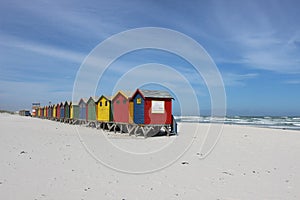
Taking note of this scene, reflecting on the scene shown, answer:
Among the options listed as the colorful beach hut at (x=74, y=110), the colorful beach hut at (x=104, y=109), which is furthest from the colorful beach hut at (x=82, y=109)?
the colorful beach hut at (x=104, y=109)

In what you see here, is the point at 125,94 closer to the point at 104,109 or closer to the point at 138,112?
the point at 138,112

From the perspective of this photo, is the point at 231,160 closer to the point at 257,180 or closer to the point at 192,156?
the point at 192,156

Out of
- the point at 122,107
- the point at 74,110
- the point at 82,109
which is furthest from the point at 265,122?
the point at 122,107

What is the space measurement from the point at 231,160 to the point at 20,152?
26.8 ft

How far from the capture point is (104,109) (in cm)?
2555

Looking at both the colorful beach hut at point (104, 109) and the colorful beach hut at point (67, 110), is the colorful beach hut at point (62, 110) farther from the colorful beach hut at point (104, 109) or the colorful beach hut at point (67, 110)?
the colorful beach hut at point (104, 109)

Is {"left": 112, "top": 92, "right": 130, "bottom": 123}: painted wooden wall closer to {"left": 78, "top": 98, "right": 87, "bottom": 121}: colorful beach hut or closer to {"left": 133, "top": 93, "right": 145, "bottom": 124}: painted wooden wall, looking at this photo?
{"left": 133, "top": 93, "right": 145, "bottom": 124}: painted wooden wall

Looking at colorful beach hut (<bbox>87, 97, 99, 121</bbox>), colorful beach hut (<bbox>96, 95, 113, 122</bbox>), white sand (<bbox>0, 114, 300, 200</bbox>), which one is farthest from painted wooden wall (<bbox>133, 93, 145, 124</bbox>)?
colorful beach hut (<bbox>87, 97, 99, 121</bbox>)

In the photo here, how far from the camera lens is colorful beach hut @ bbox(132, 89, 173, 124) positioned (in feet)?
62.9

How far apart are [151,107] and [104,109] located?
25.1 feet

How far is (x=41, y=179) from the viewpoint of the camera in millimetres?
6727

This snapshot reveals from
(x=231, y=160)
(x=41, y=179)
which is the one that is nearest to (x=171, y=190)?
(x=41, y=179)

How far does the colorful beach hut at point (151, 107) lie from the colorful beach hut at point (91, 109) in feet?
31.0

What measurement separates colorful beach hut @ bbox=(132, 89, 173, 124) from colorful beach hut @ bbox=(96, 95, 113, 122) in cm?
515
